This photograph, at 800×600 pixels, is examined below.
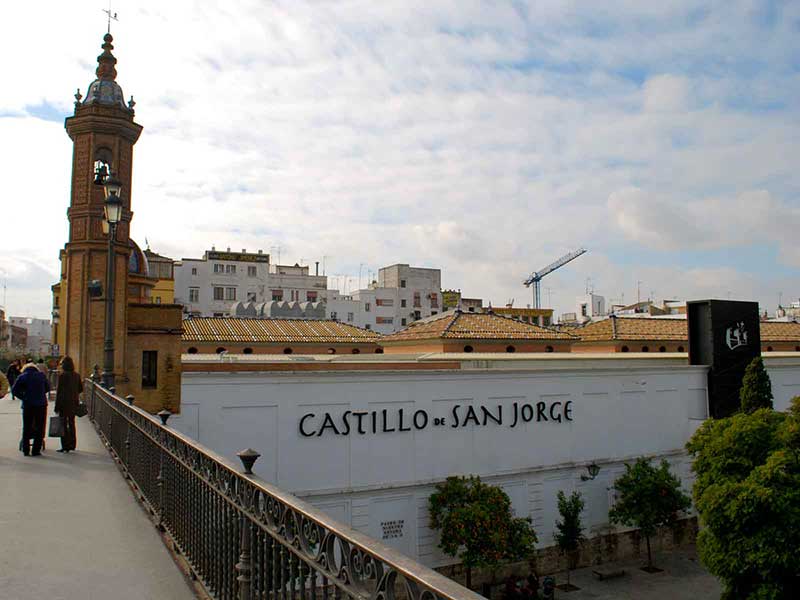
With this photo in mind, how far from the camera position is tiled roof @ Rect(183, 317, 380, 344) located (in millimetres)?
30000

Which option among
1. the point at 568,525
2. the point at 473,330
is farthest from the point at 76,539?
the point at 473,330

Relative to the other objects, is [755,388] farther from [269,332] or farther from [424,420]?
[269,332]

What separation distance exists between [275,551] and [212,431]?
13.3 m

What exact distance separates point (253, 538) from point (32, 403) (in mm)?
5988

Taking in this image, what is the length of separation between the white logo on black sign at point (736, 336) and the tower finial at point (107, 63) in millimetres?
23464

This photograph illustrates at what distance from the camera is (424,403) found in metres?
18.0

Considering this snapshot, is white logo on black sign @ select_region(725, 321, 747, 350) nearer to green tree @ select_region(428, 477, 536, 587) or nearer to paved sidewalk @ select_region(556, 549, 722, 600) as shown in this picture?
paved sidewalk @ select_region(556, 549, 722, 600)

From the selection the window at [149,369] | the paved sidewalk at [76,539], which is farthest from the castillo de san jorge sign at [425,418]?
the paved sidewalk at [76,539]

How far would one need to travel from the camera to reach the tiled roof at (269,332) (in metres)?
30.0

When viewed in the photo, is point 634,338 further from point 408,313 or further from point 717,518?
point 408,313

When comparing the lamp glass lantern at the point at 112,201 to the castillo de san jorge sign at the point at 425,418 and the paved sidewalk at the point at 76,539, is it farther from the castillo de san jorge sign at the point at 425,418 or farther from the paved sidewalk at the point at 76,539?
the castillo de san jorge sign at the point at 425,418

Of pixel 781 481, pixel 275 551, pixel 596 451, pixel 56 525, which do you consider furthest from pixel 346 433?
pixel 275 551

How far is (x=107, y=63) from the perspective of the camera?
2133 centimetres

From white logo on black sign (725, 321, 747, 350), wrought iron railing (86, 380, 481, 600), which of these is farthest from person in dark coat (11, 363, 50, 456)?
white logo on black sign (725, 321, 747, 350)
